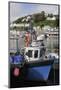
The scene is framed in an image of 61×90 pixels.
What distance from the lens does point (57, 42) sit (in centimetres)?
343

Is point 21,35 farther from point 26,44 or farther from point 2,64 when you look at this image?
point 2,64

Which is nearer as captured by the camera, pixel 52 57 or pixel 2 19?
pixel 2 19

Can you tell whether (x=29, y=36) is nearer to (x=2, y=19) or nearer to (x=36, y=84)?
(x=2, y=19)

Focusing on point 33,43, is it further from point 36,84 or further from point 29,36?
point 36,84

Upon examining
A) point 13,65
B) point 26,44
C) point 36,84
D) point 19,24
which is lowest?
point 36,84

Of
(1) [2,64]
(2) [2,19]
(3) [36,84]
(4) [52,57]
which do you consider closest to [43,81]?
(3) [36,84]

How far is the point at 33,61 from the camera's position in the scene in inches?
132

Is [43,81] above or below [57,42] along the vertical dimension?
below

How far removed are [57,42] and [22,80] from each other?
639 millimetres

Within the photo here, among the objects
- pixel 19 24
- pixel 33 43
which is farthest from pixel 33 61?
pixel 19 24

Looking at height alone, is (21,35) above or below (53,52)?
above

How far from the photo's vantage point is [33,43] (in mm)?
3348

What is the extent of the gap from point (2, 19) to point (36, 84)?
888 millimetres

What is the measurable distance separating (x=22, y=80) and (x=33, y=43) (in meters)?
0.46
